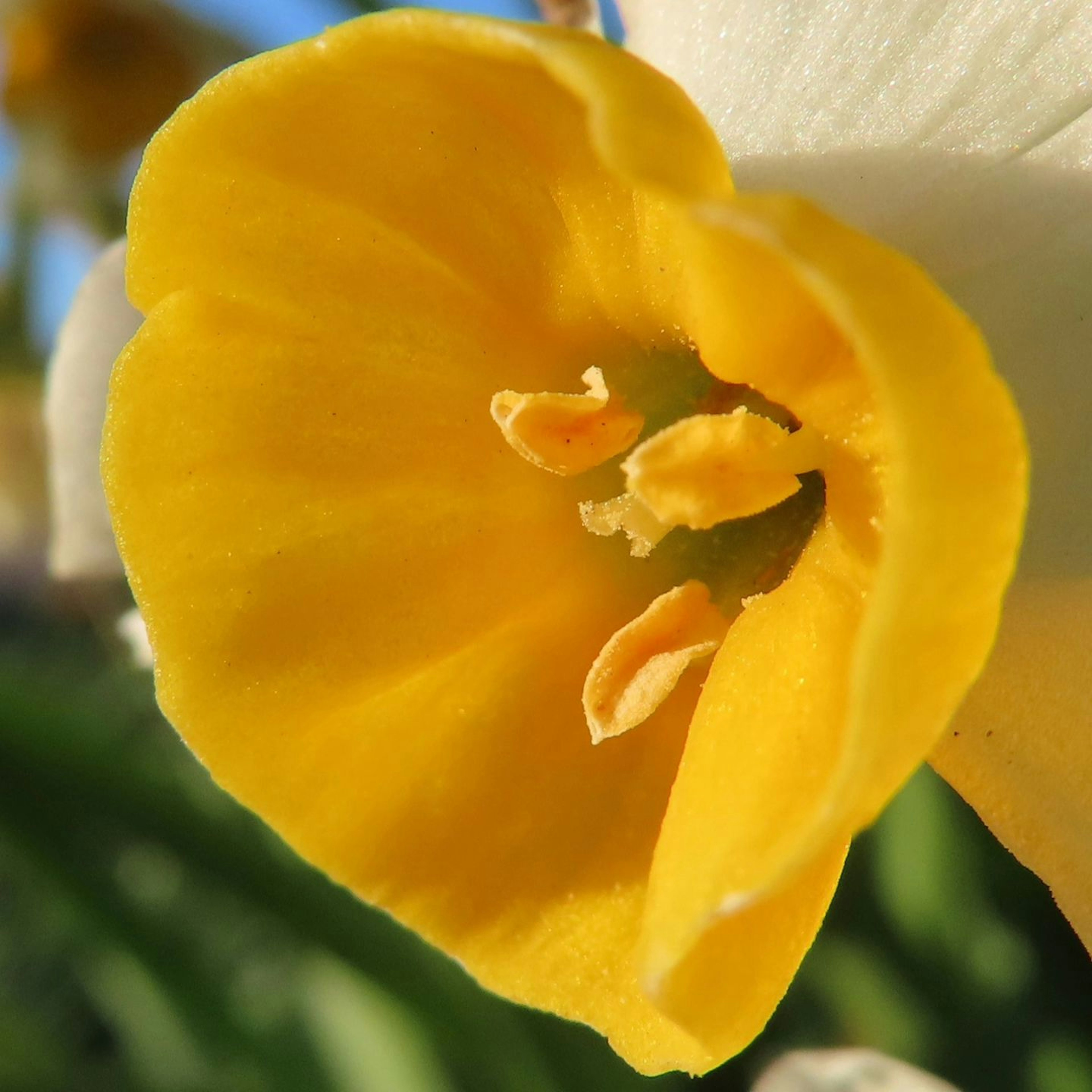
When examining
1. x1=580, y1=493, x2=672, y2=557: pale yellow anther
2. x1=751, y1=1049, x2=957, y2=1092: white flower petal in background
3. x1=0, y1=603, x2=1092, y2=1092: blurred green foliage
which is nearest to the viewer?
x1=580, y1=493, x2=672, y2=557: pale yellow anther

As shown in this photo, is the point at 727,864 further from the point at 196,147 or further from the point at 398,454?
the point at 196,147

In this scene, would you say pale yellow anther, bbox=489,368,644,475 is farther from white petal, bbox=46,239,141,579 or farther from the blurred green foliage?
the blurred green foliage

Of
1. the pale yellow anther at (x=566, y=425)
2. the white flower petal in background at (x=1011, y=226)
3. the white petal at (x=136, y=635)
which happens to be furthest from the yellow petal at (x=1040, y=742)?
the white petal at (x=136, y=635)

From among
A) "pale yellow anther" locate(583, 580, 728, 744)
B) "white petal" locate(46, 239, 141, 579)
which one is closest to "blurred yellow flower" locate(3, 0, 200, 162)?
"white petal" locate(46, 239, 141, 579)

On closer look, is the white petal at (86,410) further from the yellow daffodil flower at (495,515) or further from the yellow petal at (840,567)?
the yellow petal at (840,567)

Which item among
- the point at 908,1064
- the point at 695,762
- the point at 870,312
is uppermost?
the point at 870,312

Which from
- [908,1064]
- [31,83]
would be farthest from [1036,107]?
[31,83]
